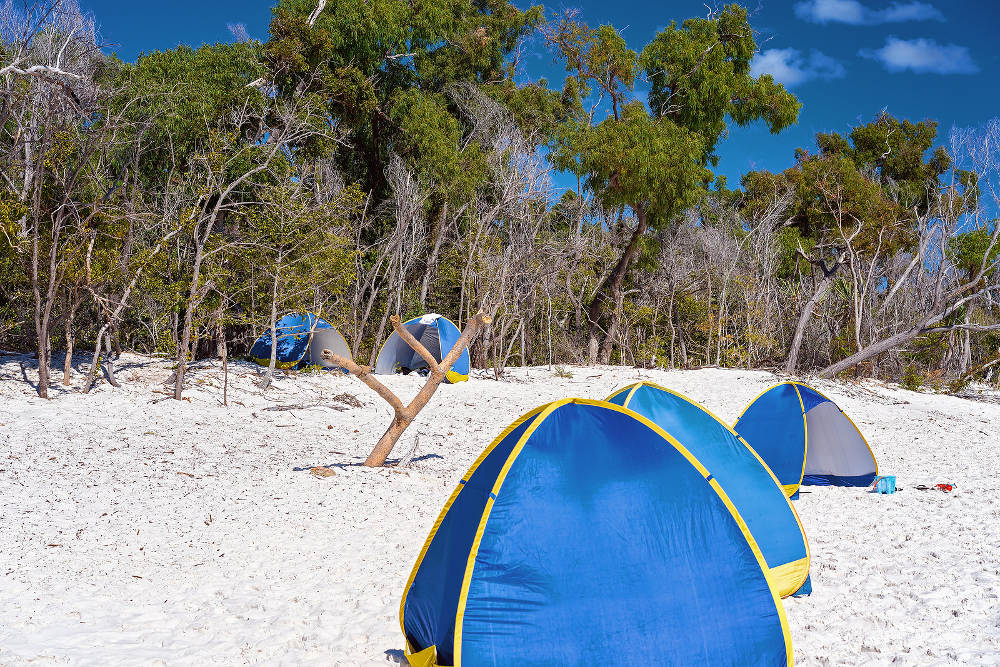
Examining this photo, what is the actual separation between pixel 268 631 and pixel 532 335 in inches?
861

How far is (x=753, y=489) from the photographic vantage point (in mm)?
5441

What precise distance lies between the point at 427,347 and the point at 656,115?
1252cm

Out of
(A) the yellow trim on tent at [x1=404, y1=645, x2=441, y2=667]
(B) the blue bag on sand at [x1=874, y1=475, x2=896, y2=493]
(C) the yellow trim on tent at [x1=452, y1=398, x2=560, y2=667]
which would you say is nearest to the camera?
(C) the yellow trim on tent at [x1=452, y1=398, x2=560, y2=667]

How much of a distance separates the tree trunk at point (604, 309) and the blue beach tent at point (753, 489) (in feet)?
57.2

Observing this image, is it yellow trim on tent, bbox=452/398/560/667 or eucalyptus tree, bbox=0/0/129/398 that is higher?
eucalyptus tree, bbox=0/0/129/398

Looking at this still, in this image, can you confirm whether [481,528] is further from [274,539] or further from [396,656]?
[274,539]

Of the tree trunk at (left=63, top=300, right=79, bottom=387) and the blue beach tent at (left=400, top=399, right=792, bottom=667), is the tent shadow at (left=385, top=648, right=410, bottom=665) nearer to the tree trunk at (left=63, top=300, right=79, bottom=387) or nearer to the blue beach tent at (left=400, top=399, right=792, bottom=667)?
the blue beach tent at (left=400, top=399, right=792, bottom=667)

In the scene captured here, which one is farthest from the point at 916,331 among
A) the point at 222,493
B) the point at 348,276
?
the point at 222,493

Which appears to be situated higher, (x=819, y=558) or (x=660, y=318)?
(x=660, y=318)

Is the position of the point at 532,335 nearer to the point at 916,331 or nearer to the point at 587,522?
the point at 916,331

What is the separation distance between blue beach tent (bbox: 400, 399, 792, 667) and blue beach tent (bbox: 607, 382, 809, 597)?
153 cm

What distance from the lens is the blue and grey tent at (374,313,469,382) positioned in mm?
17859

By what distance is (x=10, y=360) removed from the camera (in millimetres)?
12969

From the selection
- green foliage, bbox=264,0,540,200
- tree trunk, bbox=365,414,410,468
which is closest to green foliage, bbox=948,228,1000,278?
green foliage, bbox=264,0,540,200
